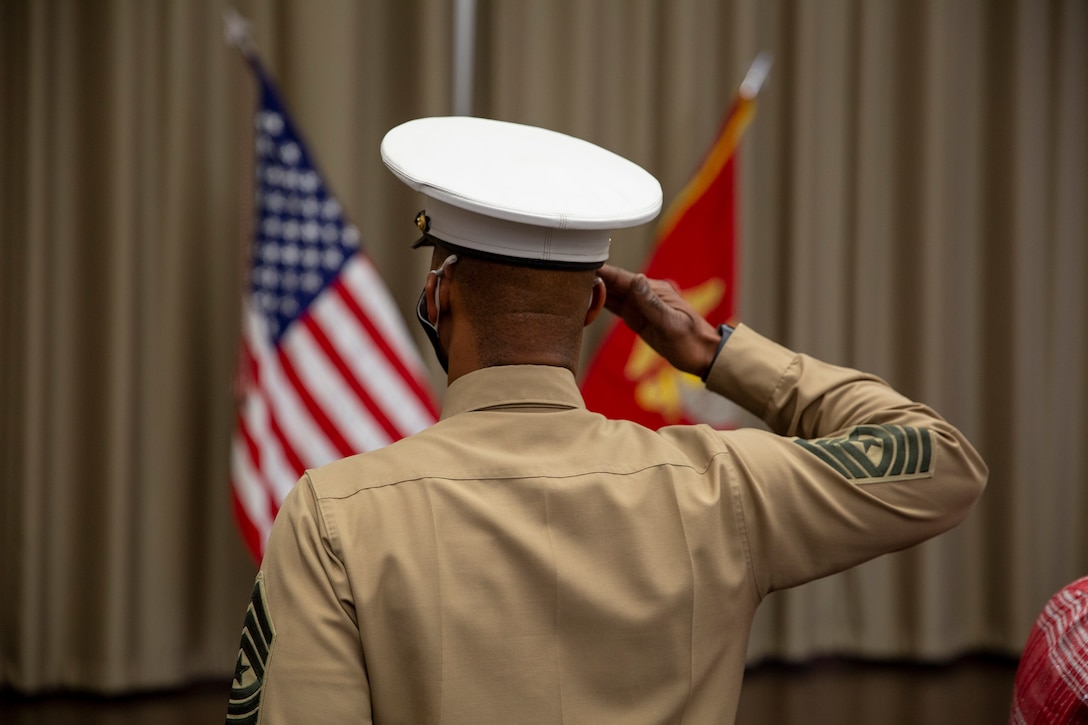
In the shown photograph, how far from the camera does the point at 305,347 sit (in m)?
2.32

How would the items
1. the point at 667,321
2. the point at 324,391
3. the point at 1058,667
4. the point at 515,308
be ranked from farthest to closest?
the point at 324,391 → the point at 667,321 → the point at 1058,667 → the point at 515,308

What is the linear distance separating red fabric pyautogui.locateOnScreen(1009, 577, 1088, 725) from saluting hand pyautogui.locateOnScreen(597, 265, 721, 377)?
1.40ft

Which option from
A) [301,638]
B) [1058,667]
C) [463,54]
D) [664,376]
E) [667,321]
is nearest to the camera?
[301,638]

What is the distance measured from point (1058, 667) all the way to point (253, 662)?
0.74 meters

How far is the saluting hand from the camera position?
105 centimetres

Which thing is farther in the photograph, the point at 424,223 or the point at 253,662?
the point at 424,223

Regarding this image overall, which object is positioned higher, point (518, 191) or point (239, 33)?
point (239, 33)


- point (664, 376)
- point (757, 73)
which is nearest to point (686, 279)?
point (664, 376)

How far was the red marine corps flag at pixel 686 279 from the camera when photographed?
2.54 meters

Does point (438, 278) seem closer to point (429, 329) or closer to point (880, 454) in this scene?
point (429, 329)

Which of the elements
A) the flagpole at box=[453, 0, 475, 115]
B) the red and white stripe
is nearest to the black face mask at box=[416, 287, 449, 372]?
the red and white stripe

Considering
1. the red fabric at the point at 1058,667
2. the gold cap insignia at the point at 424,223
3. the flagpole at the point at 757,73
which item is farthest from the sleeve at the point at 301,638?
the flagpole at the point at 757,73

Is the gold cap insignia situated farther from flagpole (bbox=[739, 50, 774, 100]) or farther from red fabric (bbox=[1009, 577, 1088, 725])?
flagpole (bbox=[739, 50, 774, 100])

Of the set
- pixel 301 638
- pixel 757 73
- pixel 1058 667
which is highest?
pixel 757 73
